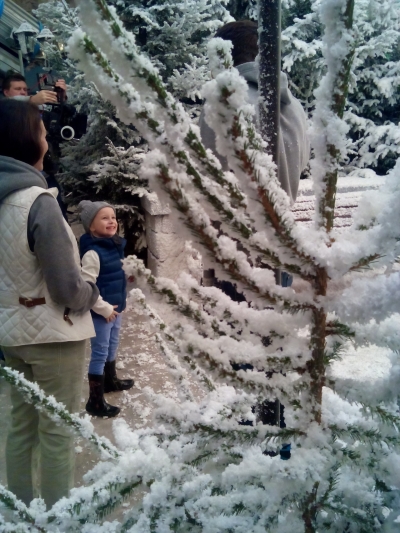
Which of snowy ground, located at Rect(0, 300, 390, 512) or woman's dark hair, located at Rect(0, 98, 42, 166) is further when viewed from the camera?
snowy ground, located at Rect(0, 300, 390, 512)

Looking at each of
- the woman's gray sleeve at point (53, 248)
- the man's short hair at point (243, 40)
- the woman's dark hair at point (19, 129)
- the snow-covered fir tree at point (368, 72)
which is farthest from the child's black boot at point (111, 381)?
the snow-covered fir tree at point (368, 72)

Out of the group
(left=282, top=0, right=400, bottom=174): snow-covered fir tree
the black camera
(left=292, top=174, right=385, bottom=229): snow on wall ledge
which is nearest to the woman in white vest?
(left=292, top=174, right=385, bottom=229): snow on wall ledge

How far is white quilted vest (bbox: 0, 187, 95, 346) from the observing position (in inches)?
61.0

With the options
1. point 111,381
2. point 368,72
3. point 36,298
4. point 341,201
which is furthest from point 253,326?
point 368,72

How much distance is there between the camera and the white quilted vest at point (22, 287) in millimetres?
1550

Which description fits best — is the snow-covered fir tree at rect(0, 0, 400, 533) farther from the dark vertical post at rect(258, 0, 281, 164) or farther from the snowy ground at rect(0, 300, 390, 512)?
the snowy ground at rect(0, 300, 390, 512)

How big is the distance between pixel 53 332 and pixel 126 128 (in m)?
3.42

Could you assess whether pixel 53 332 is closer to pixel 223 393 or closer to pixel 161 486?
pixel 223 393

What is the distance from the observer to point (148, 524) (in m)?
0.78

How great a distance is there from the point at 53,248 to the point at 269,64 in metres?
0.92

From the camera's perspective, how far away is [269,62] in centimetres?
105

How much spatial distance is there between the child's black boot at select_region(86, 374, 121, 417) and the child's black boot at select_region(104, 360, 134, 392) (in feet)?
0.84

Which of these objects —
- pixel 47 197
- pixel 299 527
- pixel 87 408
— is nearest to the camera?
pixel 299 527

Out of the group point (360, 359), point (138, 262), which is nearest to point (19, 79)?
point (138, 262)
